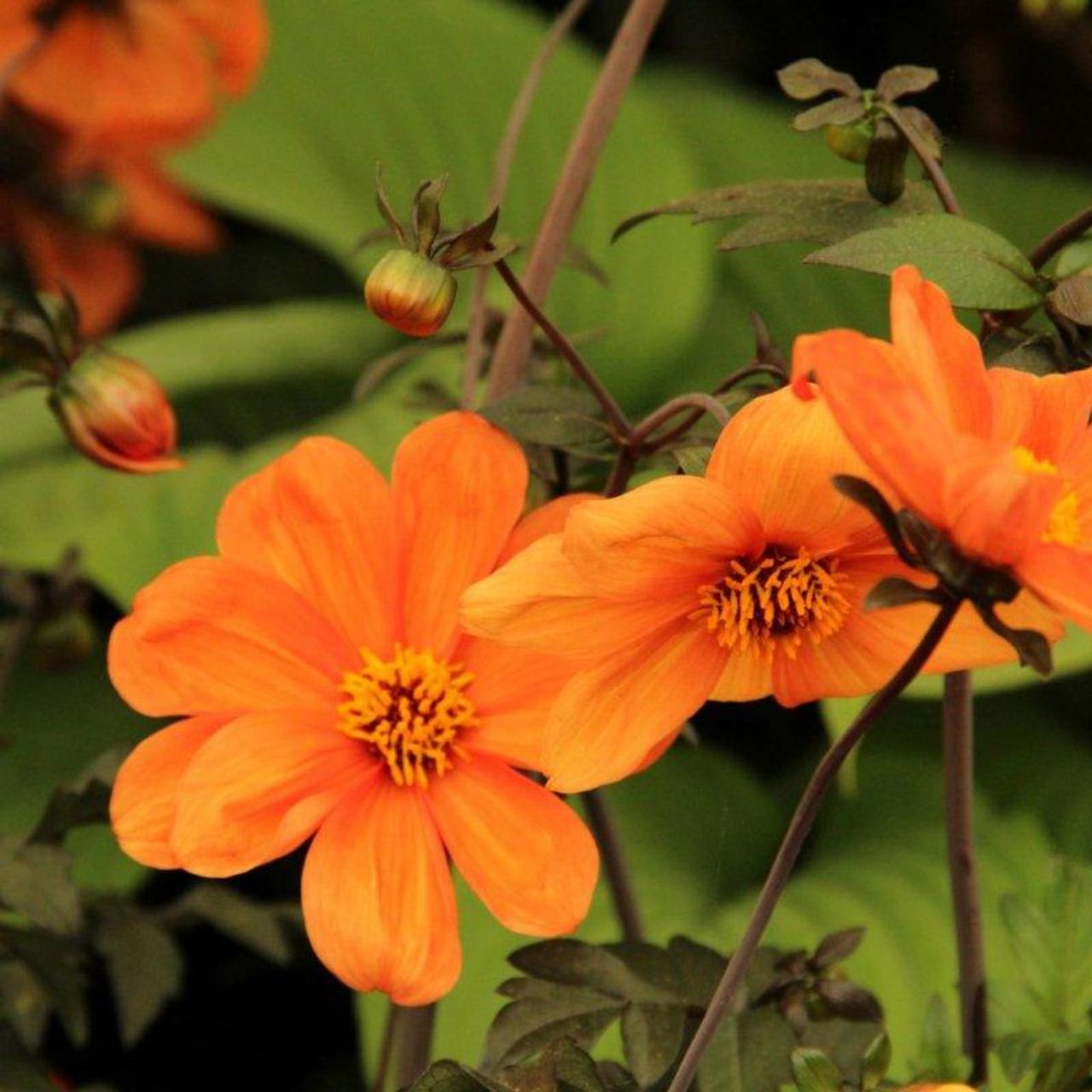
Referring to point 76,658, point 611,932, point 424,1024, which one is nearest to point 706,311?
point 611,932

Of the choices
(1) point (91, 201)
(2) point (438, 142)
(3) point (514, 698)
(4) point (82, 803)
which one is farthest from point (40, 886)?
(2) point (438, 142)

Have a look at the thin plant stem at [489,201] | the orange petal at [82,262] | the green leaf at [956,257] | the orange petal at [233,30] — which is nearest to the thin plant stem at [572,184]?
the thin plant stem at [489,201]

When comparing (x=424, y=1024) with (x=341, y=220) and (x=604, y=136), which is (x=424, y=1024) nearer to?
(x=604, y=136)

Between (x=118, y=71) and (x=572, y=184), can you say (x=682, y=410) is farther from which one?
(x=118, y=71)

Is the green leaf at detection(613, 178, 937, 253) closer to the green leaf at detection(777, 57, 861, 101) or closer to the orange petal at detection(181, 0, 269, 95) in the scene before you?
the green leaf at detection(777, 57, 861, 101)

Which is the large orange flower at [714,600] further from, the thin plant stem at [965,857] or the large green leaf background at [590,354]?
the large green leaf background at [590,354]

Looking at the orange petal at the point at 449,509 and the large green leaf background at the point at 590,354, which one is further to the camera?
the large green leaf background at the point at 590,354
